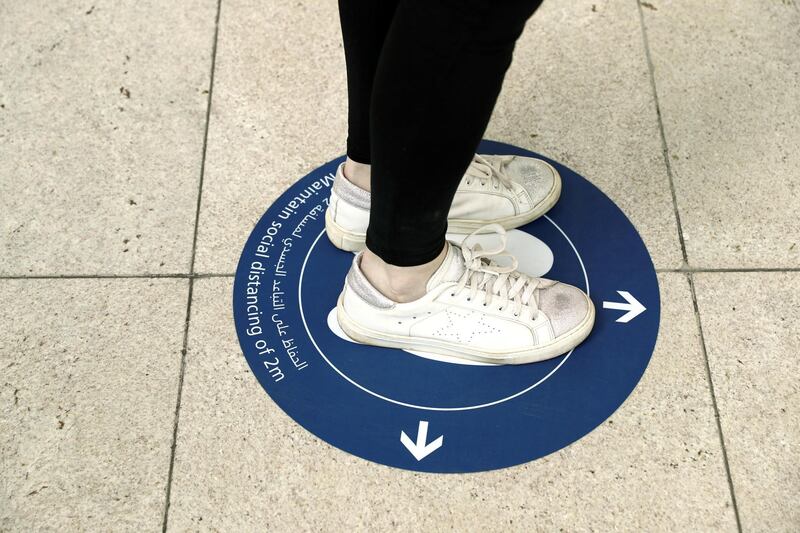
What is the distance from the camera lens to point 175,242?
7.08ft

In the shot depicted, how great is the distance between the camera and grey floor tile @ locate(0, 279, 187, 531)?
1729 millimetres

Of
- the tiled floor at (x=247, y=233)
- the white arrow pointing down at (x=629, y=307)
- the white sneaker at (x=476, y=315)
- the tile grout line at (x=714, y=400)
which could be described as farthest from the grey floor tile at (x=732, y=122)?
the white sneaker at (x=476, y=315)

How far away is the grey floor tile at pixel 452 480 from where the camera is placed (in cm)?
169

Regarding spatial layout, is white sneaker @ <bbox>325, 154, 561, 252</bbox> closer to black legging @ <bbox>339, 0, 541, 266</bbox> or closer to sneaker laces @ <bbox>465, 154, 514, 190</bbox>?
sneaker laces @ <bbox>465, 154, 514, 190</bbox>

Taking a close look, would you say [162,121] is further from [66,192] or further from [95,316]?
[95,316]

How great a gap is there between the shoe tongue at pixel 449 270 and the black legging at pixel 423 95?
0.41ft

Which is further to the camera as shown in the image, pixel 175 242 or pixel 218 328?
pixel 175 242

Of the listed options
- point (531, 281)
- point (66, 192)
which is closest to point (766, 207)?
point (531, 281)

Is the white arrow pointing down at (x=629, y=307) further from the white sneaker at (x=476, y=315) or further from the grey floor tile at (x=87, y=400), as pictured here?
the grey floor tile at (x=87, y=400)

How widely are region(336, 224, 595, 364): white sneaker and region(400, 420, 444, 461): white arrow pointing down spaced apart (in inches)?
8.9

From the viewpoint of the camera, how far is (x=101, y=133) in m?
2.41

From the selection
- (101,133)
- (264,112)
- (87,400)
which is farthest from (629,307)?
(101,133)

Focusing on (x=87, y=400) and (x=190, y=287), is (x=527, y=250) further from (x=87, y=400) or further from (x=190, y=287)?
(x=87, y=400)

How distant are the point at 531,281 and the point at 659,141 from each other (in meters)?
0.81
